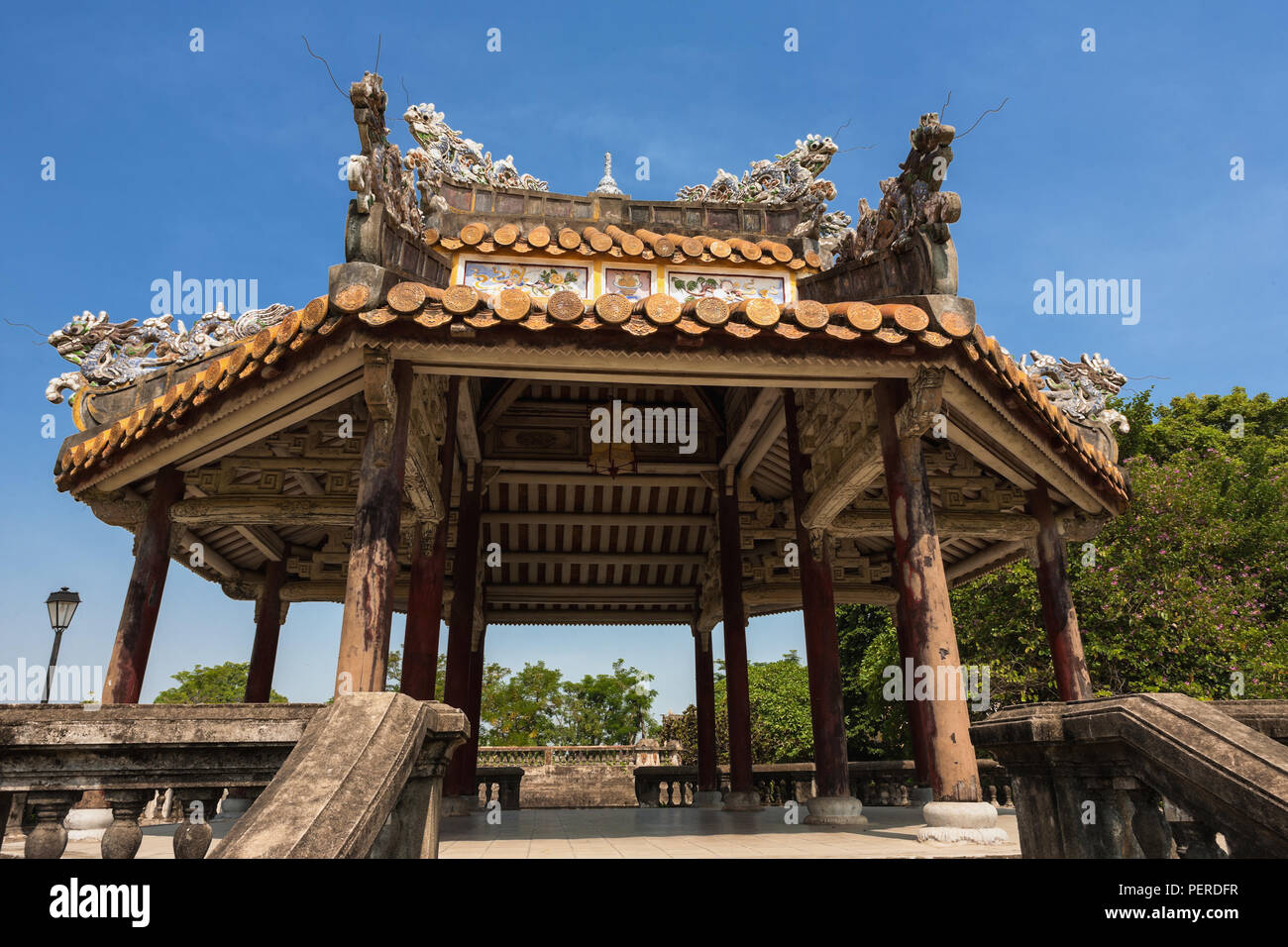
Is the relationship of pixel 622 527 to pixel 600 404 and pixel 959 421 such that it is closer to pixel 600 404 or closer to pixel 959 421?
pixel 600 404

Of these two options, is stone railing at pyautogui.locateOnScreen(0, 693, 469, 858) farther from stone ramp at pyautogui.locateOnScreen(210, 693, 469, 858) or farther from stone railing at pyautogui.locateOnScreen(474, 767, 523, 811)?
stone railing at pyautogui.locateOnScreen(474, 767, 523, 811)

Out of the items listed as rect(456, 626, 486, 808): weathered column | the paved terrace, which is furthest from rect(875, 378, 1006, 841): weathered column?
rect(456, 626, 486, 808): weathered column

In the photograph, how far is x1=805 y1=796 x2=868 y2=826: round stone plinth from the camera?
27.6ft

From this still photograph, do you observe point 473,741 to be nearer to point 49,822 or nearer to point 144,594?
point 144,594

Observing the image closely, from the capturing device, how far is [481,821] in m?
9.61

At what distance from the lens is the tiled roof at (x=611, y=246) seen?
8523mm

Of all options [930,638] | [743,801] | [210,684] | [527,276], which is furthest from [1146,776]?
[210,684]

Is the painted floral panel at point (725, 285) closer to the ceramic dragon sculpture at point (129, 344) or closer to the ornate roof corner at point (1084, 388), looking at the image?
the ornate roof corner at point (1084, 388)

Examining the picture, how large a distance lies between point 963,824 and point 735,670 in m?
5.77

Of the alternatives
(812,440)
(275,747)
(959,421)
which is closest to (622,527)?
(812,440)

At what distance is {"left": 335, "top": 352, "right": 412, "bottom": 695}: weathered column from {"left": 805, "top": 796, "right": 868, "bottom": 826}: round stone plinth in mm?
5034

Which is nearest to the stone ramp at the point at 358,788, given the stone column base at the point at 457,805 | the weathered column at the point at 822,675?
the weathered column at the point at 822,675

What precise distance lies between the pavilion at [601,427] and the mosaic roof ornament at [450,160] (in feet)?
0.13
